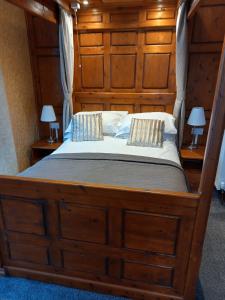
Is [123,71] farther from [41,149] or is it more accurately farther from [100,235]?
[100,235]

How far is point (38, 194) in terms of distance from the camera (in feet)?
4.43

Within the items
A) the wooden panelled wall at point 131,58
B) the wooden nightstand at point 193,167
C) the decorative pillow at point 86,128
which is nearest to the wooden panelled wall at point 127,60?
the wooden panelled wall at point 131,58

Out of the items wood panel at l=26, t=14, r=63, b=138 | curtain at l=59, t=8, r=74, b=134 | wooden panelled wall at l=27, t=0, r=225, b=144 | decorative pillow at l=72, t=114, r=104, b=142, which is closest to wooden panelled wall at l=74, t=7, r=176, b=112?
wooden panelled wall at l=27, t=0, r=225, b=144

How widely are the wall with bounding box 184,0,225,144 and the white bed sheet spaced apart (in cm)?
77

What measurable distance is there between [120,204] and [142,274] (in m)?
0.55

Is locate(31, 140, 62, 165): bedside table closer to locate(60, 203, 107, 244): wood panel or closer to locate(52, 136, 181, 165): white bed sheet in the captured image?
locate(52, 136, 181, 165): white bed sheet

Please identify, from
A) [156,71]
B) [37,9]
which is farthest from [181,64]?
[37,9]

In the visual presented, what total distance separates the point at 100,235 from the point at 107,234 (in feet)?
0.16

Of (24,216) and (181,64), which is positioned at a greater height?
(181,64)

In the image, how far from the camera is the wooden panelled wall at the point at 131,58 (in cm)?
260

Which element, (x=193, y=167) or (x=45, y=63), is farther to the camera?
(x=45, y=63)

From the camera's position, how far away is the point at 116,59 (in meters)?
2.88

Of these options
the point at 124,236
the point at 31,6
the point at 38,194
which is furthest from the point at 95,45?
the point at 124,236

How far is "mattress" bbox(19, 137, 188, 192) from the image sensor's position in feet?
5.33
